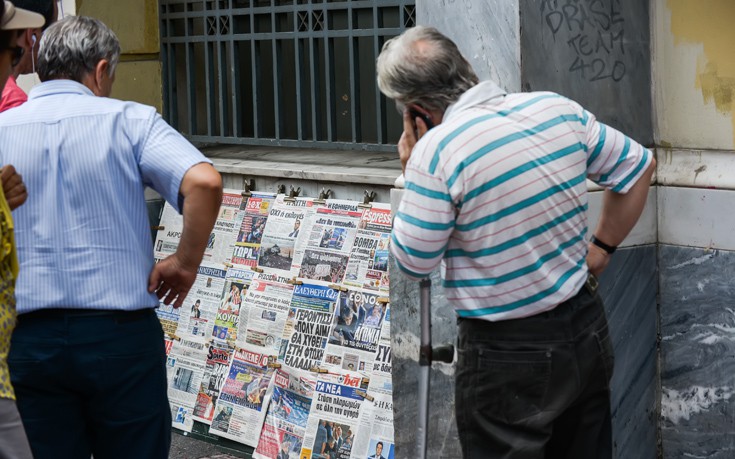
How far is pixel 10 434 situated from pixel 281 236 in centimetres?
351

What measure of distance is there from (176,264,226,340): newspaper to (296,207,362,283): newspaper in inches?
26.0

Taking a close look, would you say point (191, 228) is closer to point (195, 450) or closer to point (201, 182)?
point (201, 182)

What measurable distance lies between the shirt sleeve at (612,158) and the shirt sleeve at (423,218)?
1.79ft

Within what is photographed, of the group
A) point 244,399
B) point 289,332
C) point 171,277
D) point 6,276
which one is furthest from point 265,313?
point 6,276

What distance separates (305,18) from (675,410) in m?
3.02

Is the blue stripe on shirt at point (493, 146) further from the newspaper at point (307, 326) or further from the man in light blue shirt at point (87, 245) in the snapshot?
the newspaper at point (307, 326)

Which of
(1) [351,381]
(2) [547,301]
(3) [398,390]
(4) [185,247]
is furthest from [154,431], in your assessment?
(1) [351,381]

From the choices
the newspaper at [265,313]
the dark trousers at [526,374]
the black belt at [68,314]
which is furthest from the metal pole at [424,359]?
the newspaper at [265,313]

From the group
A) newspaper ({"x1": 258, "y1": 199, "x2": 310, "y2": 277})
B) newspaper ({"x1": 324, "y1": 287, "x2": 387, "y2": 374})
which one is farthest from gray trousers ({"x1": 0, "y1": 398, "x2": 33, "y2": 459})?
newspaper ({"x1": 258, "y1": 199, "x2": 310, "y2": 277})

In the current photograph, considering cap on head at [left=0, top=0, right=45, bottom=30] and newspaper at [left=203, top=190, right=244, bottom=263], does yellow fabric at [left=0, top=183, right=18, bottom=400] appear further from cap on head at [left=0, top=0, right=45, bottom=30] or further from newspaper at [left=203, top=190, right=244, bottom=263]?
newspaper at [left=203, top=190, right=244, bottom=263]

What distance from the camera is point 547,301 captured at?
337 cm

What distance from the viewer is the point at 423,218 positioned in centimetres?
329

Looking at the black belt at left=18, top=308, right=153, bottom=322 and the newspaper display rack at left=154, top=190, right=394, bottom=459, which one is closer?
the black belt at left=18, top=308, right=153, bottom=322

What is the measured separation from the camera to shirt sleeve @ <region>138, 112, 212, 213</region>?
12.0ft
